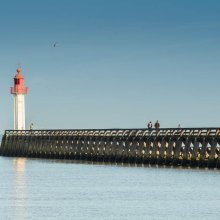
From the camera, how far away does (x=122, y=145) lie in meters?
67.9

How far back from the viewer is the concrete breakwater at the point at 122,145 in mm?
57781

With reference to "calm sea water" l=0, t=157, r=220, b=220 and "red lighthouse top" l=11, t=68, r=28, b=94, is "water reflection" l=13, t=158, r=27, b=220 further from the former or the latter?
"red lighthouse top" l=11, t=68, r=28, b=94

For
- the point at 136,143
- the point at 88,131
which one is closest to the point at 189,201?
the point at 136,143

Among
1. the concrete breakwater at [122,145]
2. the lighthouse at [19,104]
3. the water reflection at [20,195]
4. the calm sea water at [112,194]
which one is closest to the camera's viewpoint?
the water reflection at [20,195]

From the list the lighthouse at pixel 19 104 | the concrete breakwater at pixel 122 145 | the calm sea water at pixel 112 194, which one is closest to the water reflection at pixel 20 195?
the calm sea water at pixel 112 194

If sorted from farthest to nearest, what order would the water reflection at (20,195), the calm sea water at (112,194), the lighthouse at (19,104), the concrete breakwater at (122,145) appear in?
the lighthouse at (19,104), the concrete breakwater at (122,145), the calm sea water at (112,194), the water reflection at (20,195)

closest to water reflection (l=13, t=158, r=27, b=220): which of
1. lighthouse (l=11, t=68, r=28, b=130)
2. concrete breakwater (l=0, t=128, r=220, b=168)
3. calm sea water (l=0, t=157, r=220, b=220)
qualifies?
calm sea water (l=0, t=157, r=220, b=220)

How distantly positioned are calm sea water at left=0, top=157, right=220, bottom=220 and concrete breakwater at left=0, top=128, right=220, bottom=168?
2644mm

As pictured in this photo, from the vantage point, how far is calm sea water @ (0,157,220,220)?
110 ft

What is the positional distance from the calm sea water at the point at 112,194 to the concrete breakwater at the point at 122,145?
264 centimetres

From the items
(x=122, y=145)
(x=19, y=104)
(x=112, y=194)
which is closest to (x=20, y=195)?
(x=112, y=194)

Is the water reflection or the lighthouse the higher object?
the lighthouse

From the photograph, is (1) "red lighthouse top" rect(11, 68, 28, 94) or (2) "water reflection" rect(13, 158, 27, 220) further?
(1) "red lighthouse top" rect(11, 68, 28, 94)

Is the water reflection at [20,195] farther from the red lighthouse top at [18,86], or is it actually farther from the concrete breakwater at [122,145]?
the red lighthouse top at [18,86]
